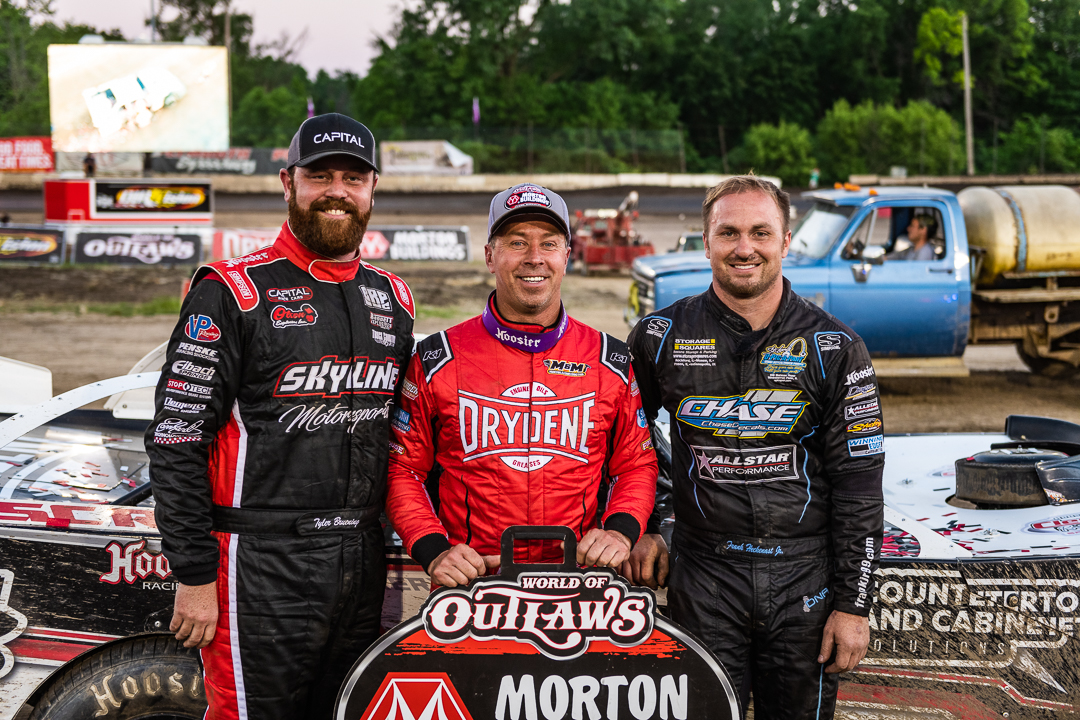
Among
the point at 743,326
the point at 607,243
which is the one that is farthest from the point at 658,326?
the point at 607,243

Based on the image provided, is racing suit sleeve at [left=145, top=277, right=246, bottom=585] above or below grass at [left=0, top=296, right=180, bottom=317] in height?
below

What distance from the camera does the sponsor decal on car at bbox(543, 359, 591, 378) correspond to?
2.43 m

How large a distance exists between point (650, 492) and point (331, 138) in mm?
1337

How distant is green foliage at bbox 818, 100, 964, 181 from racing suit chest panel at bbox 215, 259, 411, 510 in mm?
47457

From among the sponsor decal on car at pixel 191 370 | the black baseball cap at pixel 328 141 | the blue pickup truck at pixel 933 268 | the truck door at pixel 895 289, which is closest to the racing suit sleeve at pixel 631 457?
the black baseball cap at pixel 328 141

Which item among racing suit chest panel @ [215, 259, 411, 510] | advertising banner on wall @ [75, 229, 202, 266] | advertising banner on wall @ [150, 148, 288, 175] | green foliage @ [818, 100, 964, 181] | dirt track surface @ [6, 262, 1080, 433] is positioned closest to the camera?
racing suit chest panel @ [215, 259, 411, 510]

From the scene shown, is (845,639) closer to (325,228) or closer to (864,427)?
(864,427)

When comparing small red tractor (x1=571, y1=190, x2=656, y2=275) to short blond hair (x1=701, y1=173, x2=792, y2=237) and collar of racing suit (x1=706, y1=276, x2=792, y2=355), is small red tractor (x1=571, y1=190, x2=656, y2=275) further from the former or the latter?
collar of racing suit (x1=706, y1=276, x2=792, y2=355)

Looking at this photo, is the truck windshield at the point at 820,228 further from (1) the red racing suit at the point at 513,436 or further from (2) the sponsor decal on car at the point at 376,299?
(2) the sponsor decal on car at the point at 376,299

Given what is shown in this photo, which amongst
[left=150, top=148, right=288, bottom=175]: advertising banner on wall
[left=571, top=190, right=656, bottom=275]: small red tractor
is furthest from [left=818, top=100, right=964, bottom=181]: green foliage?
[left=571, top=190, right=656, bottom=275]: small red tractor

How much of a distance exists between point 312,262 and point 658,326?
40.3 inches

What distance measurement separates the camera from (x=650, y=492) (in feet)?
8.06

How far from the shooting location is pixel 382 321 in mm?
2477

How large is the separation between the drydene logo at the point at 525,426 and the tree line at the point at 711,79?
38850 mm
